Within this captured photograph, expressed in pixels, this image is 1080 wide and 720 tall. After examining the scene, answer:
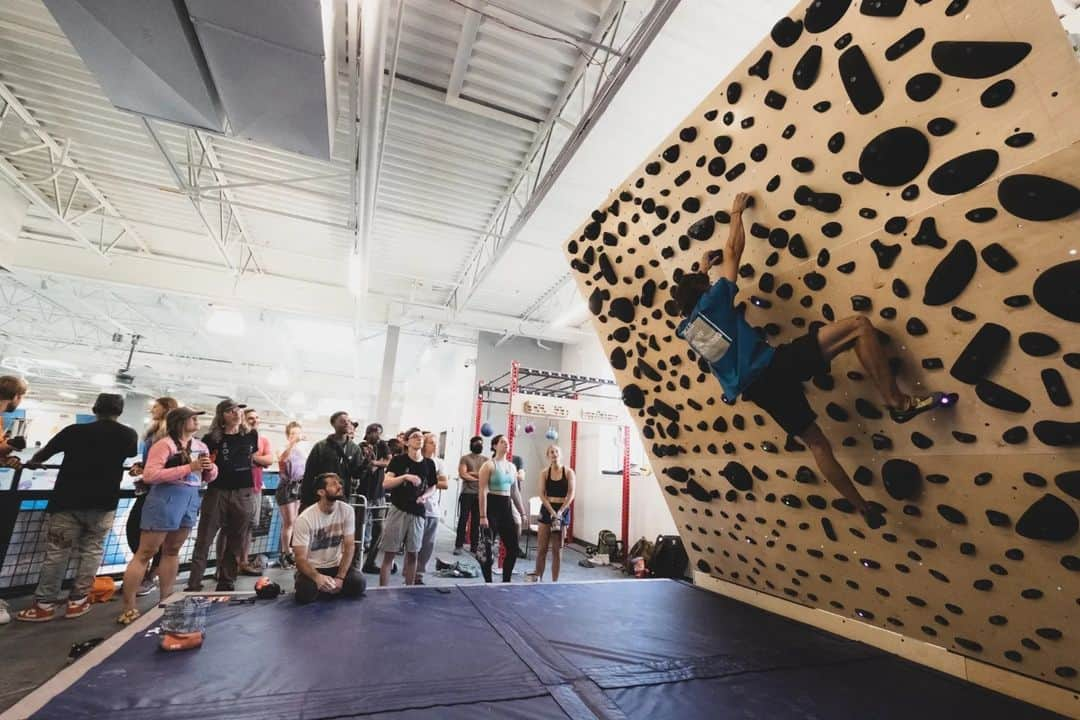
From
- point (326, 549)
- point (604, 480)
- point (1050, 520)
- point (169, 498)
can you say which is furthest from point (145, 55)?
point (604, 480)

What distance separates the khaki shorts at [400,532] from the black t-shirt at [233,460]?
3.63 ft

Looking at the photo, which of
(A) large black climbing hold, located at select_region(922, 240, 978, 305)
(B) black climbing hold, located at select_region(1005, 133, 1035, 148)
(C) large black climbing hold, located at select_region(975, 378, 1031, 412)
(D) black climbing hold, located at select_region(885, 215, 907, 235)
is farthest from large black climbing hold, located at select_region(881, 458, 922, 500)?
(B) black climbing hold, located at select_region(1005, 133, 1035, 148)

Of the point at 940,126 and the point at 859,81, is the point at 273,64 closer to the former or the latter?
the point at 859,81

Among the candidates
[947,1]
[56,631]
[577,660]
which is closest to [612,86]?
[947,1]

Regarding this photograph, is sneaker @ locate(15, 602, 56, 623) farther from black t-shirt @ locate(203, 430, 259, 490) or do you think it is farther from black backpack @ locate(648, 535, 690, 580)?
black backpack @ locate(648, 535, 690, 580)

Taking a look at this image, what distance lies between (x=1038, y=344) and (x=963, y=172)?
1.84 feet

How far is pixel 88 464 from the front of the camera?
303 cm

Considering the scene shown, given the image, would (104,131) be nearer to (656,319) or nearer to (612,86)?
(612,86)

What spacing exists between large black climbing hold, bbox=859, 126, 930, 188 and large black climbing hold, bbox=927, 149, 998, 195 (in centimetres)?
6

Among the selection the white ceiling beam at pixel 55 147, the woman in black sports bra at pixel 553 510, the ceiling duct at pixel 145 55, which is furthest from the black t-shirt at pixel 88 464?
the white ceiling beam at pixel 55 147

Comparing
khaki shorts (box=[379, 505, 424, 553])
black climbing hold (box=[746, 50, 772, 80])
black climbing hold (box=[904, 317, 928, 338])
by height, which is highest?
black climbing hold (box=[746, 50, 772, 80])

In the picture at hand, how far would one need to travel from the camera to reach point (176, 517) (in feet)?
10.2

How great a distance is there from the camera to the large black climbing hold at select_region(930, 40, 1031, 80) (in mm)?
1276

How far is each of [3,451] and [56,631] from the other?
112 cm
